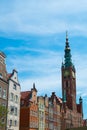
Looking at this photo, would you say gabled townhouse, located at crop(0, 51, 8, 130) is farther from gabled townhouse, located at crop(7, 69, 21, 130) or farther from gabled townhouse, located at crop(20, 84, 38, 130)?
gabled townhouse, located at crop(20, 84, 38, 130)

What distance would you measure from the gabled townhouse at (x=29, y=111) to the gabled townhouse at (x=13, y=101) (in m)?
7.16

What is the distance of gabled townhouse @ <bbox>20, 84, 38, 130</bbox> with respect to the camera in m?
76.6

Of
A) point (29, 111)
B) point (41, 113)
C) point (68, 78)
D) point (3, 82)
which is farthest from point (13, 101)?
point (68, 78)

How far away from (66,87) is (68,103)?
443 inches

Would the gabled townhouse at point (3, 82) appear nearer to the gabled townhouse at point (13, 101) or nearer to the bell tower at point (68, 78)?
the gabled townhouse at point (13, 101)

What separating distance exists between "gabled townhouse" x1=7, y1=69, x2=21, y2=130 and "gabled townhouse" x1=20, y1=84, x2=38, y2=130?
716 cm

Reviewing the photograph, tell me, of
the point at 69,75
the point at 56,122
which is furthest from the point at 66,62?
the point at 56,122

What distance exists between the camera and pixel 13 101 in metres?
68.4

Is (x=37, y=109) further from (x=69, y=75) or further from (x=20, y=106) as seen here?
(x=69, y=75)

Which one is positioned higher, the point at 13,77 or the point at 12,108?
the point at 13,77

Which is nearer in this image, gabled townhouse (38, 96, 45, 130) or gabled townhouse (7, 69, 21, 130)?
gabled townhouse (7, 69, 21, 130)

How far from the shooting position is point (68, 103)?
13188cm

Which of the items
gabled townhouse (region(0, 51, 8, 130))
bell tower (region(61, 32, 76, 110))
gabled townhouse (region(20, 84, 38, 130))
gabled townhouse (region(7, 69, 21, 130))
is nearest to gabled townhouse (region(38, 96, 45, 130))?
gabled townhouse (region(20, 84, 38, 130))

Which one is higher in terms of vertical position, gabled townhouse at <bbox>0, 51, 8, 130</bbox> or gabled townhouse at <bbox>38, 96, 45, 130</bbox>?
gabled townhouse at <bbox>0, 51, 8, 130</bbox>
